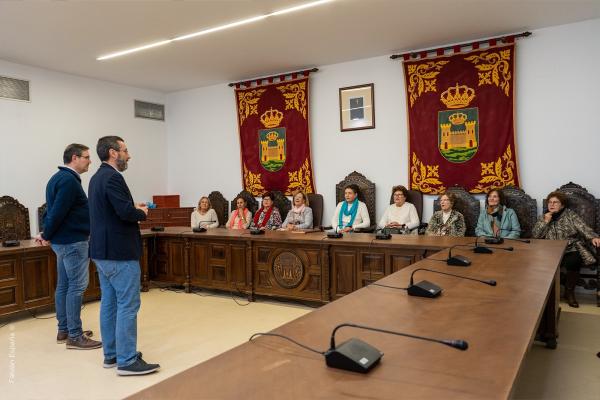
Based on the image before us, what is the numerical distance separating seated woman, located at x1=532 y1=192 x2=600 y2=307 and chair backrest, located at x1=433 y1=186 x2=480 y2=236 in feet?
2.13

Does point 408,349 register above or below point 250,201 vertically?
below

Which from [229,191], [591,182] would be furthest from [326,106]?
[591,182]

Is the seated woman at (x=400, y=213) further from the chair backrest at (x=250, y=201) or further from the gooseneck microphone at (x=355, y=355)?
the gooseneck microphone at (x=355, y=355)

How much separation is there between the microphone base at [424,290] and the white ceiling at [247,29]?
298 centimetres

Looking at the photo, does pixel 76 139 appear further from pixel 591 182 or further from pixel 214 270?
pixel 591 182

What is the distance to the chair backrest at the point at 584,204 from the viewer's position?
14.3 ft

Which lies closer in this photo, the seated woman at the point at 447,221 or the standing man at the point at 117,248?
the standing man at the point at 117,248

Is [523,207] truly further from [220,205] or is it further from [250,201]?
[220,205]

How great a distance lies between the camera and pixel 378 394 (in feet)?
3.20

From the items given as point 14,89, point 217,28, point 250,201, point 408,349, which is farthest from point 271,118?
point 408,349

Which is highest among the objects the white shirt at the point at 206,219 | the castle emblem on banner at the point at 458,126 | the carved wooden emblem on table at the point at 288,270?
the castle emblem on banner at the point at 458,126

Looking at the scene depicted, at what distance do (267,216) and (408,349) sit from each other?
466 centimetres

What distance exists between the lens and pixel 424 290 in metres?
1.77

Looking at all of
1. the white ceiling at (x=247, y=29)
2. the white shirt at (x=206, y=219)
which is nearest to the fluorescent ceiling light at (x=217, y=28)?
the white ceiling at (x=247, y=29)
